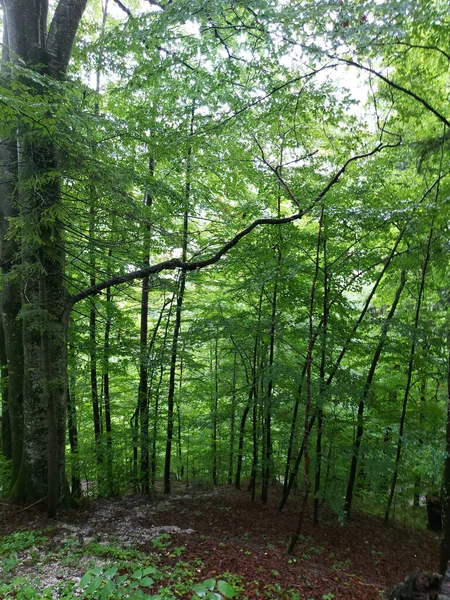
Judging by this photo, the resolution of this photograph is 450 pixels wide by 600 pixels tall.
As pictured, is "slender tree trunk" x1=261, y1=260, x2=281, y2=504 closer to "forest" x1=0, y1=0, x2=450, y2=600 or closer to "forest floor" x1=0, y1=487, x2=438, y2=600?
"forest" x1=0, y1=0, x2=450, y2=600

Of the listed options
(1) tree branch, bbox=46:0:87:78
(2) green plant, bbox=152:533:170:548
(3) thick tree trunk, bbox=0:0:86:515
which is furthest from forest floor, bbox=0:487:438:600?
(1) tree branch, bbox=46:0:87:78

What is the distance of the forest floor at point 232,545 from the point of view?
3.69 metres

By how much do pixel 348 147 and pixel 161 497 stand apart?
8292mm

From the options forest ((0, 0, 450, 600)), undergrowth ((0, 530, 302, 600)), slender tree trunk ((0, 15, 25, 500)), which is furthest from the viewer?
slender tree trunk ((0, 15, 25, 500))

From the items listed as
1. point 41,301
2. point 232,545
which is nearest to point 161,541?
point 232,545

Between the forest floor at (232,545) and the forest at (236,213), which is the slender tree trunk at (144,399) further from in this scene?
the forest floor at (232,545)

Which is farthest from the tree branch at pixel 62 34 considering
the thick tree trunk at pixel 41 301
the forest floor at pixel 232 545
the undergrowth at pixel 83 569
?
the forest floor at pixel 232 545

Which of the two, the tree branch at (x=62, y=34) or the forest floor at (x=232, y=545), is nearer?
the forest floor at (x=232, y=545)

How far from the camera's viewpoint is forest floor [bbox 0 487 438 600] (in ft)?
12.1

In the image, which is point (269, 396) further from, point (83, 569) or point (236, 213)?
point (236, 213)

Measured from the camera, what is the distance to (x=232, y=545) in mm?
4895

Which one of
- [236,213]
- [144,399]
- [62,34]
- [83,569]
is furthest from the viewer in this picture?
[144,399]

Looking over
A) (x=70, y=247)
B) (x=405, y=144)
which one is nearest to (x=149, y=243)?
→ (x=70, y=247)

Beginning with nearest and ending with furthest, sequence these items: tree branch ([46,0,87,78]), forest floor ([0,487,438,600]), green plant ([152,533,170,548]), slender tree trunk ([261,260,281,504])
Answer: forest floor ([0,487,438,600]) < green plant ([152,533,170,548]) < tree branch ([46,0,87,78]) < slender tree trunk ([261,260,281,504])
